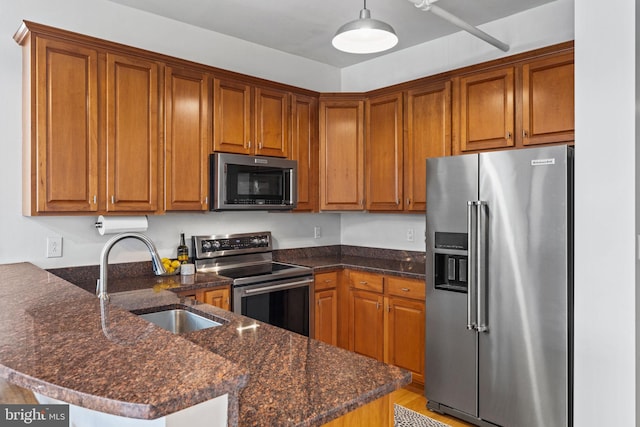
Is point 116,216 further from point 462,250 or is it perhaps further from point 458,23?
point 458,23

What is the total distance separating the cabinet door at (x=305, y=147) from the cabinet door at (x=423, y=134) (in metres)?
0.82

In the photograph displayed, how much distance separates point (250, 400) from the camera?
0.99m

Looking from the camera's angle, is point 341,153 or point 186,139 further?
point 341,153

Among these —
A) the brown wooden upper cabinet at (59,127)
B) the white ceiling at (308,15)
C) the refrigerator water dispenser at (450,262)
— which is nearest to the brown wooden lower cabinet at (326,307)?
the refrigerator water dispenser at (450,262)

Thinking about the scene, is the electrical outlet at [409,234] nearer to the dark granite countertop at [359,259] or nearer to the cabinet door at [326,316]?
the dark granite countertop at [359,259]

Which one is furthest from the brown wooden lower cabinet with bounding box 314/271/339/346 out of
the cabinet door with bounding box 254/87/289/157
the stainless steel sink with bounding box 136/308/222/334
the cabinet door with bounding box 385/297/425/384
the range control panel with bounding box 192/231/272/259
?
the stainless steel sink with bounding box 136/308/222/334

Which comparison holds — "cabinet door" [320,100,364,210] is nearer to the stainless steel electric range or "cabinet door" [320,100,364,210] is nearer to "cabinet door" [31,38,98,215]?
the stainless steel electric range

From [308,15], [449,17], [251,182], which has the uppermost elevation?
[308,15]

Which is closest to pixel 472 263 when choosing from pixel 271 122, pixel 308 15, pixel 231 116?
pixel 271 122

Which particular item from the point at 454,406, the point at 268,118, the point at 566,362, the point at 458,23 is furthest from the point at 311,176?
the point at 566,362

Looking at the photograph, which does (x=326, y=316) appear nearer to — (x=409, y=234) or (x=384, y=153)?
(x=409, y=234)

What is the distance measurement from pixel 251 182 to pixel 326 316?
4.22 feet

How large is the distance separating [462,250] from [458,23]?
141cm

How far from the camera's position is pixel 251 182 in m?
3.29
